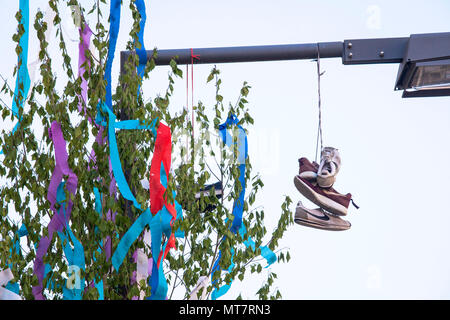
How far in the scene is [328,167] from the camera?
500 cm

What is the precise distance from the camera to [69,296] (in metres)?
4.78

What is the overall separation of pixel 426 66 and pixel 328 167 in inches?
29.4

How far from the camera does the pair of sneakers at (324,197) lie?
4957mm

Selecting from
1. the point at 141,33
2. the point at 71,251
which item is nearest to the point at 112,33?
the point at 141,33

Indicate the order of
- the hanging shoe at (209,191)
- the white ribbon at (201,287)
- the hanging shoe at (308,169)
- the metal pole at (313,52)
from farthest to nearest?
1. the hanging shoe at (209,191)
2. the white ribbon at (201,287)
3. the hanging shoe at (308,169)
4. the metal pole at (313,52)

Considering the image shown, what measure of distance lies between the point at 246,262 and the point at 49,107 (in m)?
1.53

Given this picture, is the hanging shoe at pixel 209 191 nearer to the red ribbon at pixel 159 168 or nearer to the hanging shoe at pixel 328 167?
the hanging shoe at pixel 328 167

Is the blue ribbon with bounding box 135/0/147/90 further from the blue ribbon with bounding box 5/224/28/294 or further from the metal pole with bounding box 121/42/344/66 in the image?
the blue ribbon with bounding box 5/224/28/294

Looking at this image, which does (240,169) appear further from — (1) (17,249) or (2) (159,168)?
(1) (17,249)

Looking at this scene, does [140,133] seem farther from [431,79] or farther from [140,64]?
[431,79]

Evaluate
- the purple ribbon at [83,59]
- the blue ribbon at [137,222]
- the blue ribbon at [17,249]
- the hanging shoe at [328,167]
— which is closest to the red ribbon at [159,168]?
the blue ribbon at [137,222]

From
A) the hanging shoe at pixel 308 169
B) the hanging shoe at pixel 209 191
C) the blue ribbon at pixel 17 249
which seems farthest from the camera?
the hanging shoe at pixel 209 191
